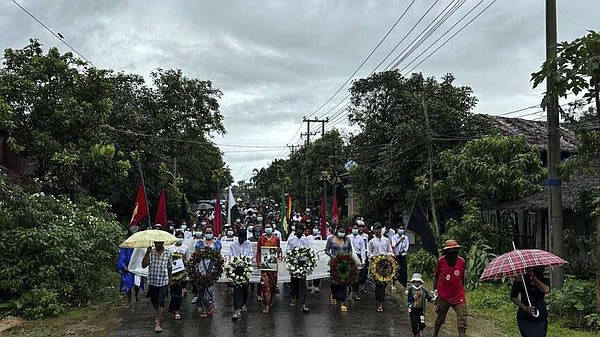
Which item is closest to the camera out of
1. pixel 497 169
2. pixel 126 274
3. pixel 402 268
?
pixel 126 274

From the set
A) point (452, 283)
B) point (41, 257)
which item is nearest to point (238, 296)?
point (41, 257)

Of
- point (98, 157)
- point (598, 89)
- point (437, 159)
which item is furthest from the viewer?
point (437, 159)

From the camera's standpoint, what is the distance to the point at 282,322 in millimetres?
11703

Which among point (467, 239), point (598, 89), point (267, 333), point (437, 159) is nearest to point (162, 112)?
point (437, 159)

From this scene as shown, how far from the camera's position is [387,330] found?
1098cm

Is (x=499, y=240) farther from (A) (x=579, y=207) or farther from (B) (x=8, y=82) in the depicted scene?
(B) (x=8, y=82)

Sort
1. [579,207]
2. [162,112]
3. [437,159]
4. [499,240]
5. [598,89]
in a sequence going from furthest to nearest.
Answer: [162,112] < [437,159] < [499,240] < [579,207] < [598,89]

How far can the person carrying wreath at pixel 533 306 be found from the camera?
7.67 meters

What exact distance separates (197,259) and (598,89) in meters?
8.32

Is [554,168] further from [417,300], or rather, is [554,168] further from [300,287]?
[300,287]

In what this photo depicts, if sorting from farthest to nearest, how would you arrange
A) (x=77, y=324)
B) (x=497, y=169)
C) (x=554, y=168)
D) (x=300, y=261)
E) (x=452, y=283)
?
(x=497, y=169) < (x=300, y=261) < (x=554, y=168) < (x=77, y=324) < (x=452, y=283)

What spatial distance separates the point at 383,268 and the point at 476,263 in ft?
11.9

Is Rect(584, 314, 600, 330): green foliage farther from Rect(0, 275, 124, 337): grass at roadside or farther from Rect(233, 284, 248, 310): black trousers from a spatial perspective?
Rect(0, 275, 124, 337): grass at roadside

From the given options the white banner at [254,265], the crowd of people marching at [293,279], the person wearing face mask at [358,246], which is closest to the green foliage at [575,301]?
the crowd of people marching at [293,279]
